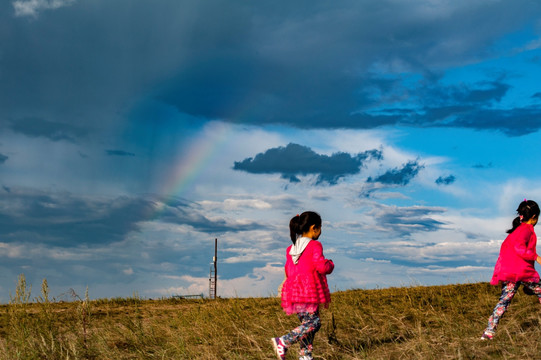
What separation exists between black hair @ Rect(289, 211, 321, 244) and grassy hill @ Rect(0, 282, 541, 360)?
1.54m

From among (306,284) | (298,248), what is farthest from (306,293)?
(298,248)

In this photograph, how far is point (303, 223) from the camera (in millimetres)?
6242

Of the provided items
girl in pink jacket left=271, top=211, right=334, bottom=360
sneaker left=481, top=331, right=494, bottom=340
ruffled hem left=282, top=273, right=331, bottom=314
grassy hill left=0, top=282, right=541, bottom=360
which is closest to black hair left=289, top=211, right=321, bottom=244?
girl in pink jacket left=271, top=211, right=334, bottom=360

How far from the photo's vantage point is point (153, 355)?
700 centimetres

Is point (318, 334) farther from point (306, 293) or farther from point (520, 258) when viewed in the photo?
point (520, 258)

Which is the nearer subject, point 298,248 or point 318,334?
point 298,248

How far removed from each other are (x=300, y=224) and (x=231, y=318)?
4284 millimetres

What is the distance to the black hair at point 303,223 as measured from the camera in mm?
6238

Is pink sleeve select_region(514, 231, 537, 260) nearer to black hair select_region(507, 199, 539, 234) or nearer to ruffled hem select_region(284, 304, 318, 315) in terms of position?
black hair select_region(507, 199, 539, 234)

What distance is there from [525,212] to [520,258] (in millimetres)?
726

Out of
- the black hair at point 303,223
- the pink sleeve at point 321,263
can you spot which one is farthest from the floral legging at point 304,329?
the black hair at point 303,223

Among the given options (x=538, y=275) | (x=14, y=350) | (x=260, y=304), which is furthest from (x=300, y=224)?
(x=260, y=304)

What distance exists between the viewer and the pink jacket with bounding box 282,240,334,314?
6004mm

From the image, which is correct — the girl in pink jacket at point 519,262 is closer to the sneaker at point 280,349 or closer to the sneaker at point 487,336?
the sneaker at point 487,336
